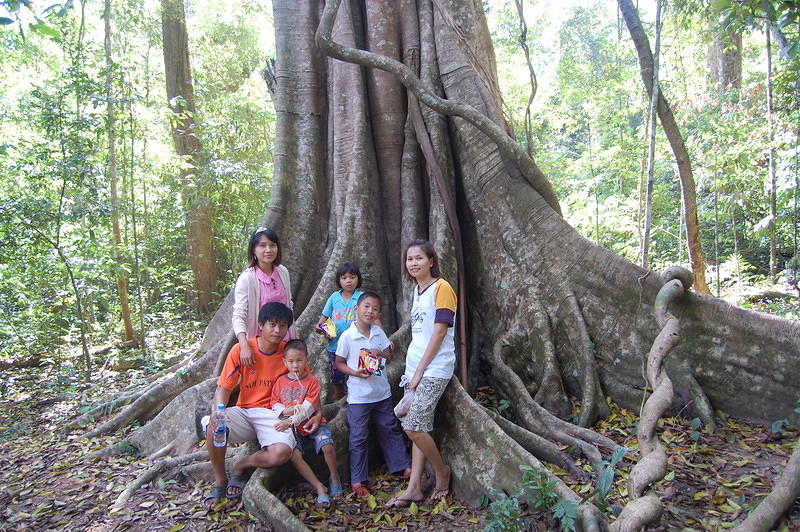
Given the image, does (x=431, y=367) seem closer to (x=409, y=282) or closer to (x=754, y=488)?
(x=409, y=282)

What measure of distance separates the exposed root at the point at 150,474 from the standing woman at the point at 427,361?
1623 mm

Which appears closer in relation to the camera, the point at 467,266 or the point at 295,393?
the point at 295,393

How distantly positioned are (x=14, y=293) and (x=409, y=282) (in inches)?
281

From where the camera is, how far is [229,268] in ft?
35.4

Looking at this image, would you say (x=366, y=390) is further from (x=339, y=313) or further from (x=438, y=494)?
(x=438, y=494)

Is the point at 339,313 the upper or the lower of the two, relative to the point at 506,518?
upper

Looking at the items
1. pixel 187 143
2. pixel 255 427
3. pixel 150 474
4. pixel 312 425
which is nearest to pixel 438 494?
pixel 312 425

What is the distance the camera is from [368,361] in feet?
11.4

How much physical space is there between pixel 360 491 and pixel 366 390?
0.66m

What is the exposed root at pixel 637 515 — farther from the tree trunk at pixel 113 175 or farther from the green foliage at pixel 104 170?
the tree trunk at pixel 113 175

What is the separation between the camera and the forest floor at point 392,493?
292cm

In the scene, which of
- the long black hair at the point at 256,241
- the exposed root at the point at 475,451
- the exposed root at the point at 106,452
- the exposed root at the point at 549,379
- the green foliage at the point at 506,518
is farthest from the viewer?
the exposed root at the point at 106,452

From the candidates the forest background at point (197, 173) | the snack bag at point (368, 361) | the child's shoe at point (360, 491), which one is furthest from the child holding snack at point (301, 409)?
the forest background at point (197, 173)

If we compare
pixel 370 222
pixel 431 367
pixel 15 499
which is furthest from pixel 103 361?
pixel 431 367
